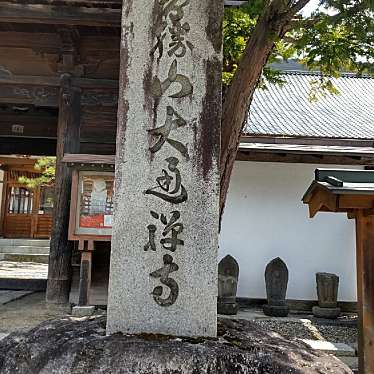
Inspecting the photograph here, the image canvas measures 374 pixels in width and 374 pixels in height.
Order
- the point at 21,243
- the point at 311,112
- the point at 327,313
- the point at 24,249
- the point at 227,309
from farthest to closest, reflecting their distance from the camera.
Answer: the point at 21,243
the point at 24,249
the point at 311,112
the point at 327,313
the point at 227,309

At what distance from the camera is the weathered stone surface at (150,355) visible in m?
1.95

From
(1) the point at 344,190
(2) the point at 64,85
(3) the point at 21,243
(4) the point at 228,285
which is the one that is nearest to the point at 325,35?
(1) the point at 344,190

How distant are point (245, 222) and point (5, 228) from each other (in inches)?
453

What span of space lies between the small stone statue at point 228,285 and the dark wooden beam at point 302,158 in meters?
2.02

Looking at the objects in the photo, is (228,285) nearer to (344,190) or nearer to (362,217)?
(362,217)

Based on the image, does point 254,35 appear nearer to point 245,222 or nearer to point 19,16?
point 19,16

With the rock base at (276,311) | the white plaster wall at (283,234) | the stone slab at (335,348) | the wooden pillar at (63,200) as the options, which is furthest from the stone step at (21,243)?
the stone slab at (335,348)

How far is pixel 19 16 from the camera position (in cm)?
488

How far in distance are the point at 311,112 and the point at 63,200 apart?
7.05 metres

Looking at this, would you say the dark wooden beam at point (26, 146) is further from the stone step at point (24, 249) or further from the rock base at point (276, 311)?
the rock base at point (276, 311)

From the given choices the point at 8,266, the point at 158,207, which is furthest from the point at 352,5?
the point at 8,266

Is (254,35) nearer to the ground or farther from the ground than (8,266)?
farther from the ground

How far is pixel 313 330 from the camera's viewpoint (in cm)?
566

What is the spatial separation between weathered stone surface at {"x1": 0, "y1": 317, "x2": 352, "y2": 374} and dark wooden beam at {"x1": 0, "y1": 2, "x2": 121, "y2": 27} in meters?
3.87
